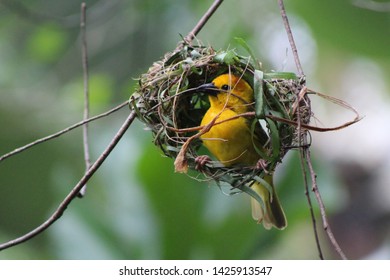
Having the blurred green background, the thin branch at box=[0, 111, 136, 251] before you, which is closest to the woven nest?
the thin branch at box=[0, 111, 136, 251]

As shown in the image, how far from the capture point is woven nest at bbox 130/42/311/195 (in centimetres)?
213

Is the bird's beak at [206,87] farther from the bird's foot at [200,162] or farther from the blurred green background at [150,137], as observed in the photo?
the blurred green background at [150,137]

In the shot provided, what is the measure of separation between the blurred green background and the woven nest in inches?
38.5

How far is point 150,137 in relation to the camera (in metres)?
3.37

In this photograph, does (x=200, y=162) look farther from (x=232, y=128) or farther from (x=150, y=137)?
(x=150, y=137)

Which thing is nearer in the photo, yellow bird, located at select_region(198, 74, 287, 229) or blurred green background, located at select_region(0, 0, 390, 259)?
yellow bird, located at select_region(198, 74, 287, 229)

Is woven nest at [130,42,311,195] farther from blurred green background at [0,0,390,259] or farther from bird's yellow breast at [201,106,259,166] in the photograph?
blurred green background at [0,0,390,259]

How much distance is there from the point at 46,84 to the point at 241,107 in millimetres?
3381

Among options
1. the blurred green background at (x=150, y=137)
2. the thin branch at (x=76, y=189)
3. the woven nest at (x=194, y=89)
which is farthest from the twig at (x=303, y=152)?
the blurred green background at (x=150, y=137)

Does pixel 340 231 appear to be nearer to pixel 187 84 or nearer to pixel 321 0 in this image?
pixel 321 0

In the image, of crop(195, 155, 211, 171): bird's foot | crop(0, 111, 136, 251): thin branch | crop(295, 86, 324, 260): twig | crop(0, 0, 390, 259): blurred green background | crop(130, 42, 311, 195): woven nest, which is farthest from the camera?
crop(0, 0, 390, 259): blurred green background

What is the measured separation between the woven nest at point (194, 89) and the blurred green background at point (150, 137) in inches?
38.5

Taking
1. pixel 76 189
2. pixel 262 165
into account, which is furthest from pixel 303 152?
pixel 76 189

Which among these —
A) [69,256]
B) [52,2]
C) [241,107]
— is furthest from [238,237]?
[52,2]
